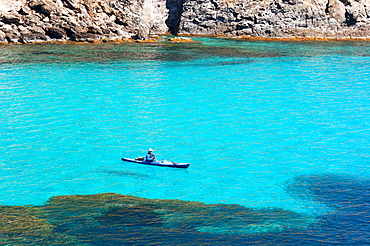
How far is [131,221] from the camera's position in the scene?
69.8ft

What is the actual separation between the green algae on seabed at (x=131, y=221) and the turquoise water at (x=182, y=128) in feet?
4.13

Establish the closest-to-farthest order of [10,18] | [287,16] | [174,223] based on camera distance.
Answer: [174,223] < [10,18] < [287,16]

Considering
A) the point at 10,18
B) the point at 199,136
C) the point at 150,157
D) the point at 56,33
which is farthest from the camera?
the point at 56,33

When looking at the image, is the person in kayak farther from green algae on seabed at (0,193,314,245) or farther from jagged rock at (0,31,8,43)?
jagged rock at (0,31,8,43)

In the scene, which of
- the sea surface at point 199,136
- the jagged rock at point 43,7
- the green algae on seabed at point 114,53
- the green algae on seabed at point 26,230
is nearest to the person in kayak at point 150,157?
the sea surface at point 199,136

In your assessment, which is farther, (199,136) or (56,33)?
(56,33)

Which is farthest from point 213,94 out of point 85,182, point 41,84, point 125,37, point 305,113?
point 125,37

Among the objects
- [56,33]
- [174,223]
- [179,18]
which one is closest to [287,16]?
[179,18]

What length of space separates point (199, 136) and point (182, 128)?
9.62ft

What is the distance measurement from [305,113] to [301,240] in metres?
27.2

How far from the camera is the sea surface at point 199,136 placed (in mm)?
25156

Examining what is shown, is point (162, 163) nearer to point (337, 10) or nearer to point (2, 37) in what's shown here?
point (2, 37)

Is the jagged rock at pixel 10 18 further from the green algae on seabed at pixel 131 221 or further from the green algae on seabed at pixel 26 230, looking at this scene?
the green algae on seabed at pixel 26 230

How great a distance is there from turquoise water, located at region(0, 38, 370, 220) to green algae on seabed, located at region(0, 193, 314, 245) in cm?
126
